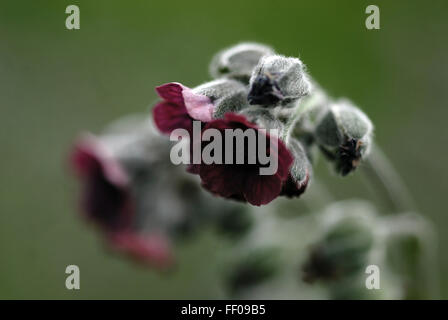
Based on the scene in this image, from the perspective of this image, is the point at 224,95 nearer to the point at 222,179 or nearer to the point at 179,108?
the point at 179,108

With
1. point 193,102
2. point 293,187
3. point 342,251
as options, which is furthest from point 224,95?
point 342,251

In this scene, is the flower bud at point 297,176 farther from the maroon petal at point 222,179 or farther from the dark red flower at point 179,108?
the dark red flower at point 179,108

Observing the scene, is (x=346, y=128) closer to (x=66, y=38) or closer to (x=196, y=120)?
(x=196, y=120)

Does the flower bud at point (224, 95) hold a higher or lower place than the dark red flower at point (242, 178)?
higher

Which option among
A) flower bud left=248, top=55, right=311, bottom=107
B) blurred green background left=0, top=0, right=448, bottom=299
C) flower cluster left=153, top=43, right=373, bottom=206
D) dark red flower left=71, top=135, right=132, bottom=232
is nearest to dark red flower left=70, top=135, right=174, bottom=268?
dark red flower left=71, top=135, right=132, bottom=232

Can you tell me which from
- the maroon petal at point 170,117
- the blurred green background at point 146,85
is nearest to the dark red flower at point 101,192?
the maroon petal at point 170,117
